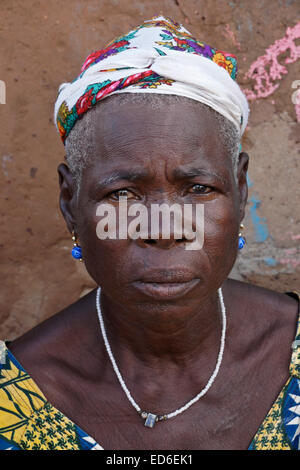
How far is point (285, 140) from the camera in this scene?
244cm

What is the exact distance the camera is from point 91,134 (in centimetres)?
166

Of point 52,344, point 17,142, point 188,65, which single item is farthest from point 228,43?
point 52,344

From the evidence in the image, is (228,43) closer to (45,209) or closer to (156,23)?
(156,23)

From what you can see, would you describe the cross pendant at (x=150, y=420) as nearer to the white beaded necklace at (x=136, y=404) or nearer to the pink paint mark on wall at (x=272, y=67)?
the white beaded necklace at (x=136, y=404)

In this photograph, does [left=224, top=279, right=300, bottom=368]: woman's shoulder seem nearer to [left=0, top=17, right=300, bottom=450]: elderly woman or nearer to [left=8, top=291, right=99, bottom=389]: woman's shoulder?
[left=0, top=17, right=300, bottom=450]: elderly woman

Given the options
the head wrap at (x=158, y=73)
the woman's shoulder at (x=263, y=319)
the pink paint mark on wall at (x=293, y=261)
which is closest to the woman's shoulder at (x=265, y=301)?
the woman's shoulder at (x=263, y=319)

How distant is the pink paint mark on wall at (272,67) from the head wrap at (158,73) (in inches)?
24.8

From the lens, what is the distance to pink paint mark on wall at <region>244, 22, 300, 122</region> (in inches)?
92.8

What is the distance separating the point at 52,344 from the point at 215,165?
32.4 inches

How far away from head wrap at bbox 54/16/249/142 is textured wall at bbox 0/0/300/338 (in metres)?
0.58

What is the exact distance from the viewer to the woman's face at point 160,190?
59.4 inches
